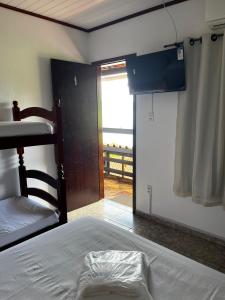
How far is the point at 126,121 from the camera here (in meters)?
4.53

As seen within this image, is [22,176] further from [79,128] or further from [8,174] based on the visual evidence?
[79,128]

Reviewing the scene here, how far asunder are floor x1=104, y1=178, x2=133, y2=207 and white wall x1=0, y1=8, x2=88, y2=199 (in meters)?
1.19

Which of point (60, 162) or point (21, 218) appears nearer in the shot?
point (21, 218)

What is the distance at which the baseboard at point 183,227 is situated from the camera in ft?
7.82

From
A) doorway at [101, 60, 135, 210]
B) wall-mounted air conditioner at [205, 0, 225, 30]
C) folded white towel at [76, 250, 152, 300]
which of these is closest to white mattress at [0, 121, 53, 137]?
folded white towel at [76, 250, 152, 300]

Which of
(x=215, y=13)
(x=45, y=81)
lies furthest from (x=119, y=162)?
(x=215, y=13)

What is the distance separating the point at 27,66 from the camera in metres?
2.61

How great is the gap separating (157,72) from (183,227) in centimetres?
170

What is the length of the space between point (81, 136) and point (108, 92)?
6.36ft

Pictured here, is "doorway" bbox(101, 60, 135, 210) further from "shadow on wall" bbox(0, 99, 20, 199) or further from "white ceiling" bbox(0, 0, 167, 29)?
"shadow on wall" bbox(0, 99, 20, 199)

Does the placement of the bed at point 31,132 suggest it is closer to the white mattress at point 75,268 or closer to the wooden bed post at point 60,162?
the wooden bed post at point 60,162

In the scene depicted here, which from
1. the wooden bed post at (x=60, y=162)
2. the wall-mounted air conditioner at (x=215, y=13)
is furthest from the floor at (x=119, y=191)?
the wall-mounted air conditioner at (x=215, y=13)

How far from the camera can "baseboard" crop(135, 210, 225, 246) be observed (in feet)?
7.82

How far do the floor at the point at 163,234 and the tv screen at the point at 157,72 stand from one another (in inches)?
60.4
